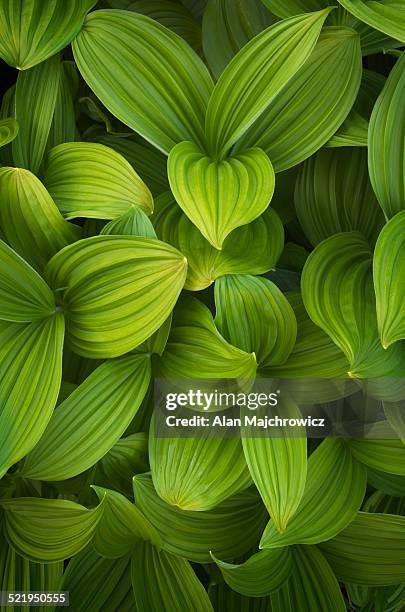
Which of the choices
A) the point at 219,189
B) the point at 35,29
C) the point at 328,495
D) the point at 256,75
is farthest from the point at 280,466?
the point at 35,29

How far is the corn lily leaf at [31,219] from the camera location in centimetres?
70

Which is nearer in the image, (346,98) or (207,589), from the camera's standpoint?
(346,98)

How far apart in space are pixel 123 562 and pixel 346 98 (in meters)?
0.54

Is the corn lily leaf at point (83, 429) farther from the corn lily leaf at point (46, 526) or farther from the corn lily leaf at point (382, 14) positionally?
the corn lily leaf at point (382, 14)

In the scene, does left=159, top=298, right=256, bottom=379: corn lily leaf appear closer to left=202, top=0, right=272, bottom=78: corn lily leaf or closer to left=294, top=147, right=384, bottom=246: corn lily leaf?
left=294, top=147, right=384, bottom=246: corn lily leaf

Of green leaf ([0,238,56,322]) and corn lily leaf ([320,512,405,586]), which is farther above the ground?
green leaf ([0,238,56,322])

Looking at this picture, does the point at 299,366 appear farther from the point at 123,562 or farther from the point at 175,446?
the point at 123,562

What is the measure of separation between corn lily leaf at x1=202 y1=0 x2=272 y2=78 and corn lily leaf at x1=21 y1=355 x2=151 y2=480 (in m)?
0.36

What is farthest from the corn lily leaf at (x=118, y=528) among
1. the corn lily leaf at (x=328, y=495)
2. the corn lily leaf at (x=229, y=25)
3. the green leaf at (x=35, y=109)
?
the corn lily leaf at (x=229, y=25)

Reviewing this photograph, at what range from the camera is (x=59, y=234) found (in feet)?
2.41

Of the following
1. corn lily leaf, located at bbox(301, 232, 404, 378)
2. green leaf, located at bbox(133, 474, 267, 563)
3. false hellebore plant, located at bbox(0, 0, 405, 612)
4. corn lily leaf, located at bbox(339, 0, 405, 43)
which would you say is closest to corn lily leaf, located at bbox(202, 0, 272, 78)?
false hellebore plant, located at bbox(0, 0, 405, 612)

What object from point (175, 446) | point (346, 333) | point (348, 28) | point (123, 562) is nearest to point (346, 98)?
point (348, 28)

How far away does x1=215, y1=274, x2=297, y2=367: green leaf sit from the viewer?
0.74m

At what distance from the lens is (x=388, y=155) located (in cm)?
72
